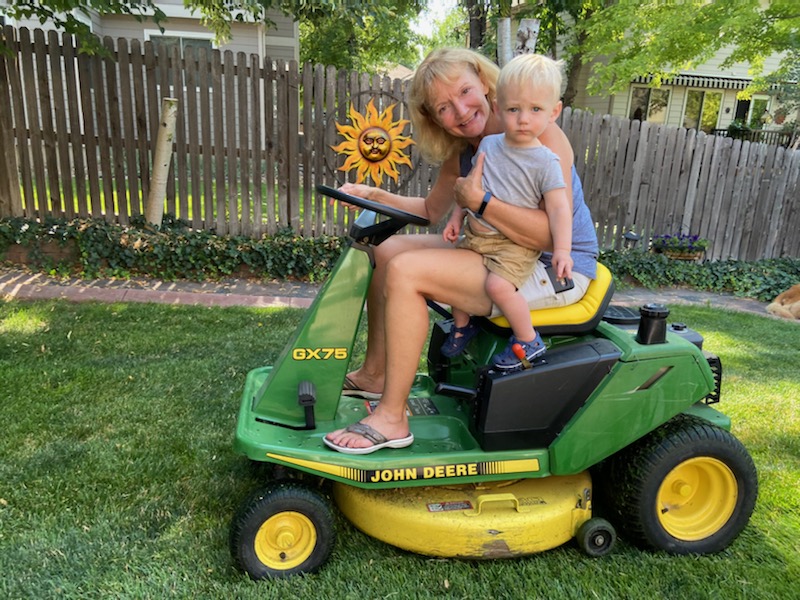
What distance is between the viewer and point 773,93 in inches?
667

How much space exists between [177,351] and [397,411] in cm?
220

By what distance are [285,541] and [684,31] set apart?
393 inches

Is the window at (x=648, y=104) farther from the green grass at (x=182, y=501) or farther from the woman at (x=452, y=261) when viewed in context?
the woman at (x=452, y=261)

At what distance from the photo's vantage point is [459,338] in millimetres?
2271

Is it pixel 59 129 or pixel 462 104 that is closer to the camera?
pixel 462 104

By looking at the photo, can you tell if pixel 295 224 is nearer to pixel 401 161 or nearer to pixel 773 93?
pixel 401 161

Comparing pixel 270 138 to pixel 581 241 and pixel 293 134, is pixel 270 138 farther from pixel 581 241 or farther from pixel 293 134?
pixel 581 241

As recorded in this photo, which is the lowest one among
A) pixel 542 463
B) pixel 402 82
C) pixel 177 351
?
pixel 177 351

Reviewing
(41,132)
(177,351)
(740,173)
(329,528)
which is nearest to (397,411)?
(329,528)

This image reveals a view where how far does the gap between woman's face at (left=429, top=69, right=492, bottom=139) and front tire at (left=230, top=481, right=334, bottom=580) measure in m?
1.40

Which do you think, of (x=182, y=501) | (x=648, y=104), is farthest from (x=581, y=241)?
(x=648, y=104)

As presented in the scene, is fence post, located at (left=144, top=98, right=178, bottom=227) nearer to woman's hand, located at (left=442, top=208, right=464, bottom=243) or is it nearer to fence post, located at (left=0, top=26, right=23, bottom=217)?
fence post, located at (left=0, top=26, right=23, bottom=217)

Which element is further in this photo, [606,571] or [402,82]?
[402,82]

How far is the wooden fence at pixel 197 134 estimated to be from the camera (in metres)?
5.71
